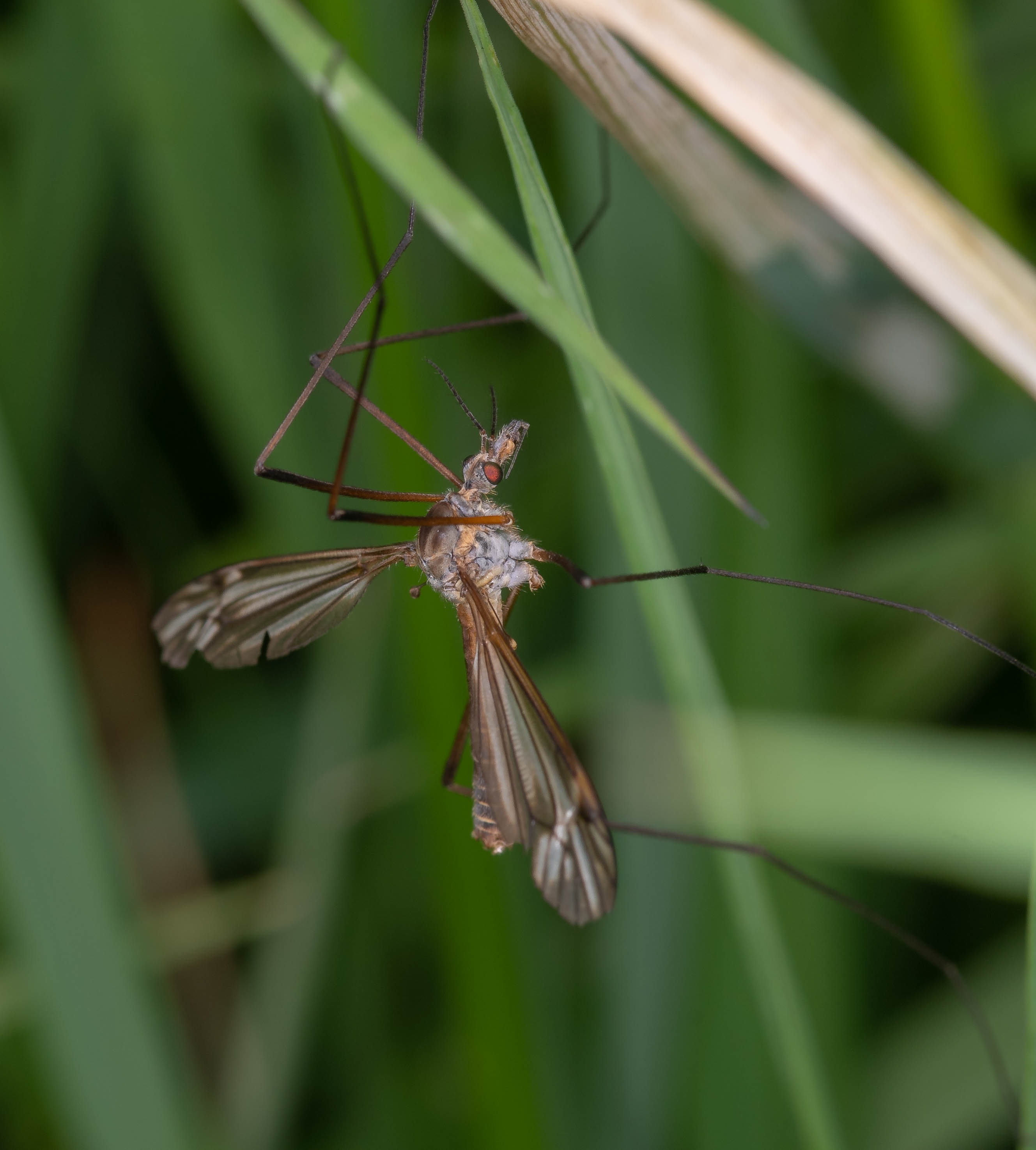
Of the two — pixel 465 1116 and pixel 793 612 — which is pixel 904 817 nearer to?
pixel 793 612

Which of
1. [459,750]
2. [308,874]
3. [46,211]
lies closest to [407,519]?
[459,750]

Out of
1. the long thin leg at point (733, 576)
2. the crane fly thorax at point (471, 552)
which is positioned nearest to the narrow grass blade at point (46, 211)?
the crane fly thorax at point (471, 552)

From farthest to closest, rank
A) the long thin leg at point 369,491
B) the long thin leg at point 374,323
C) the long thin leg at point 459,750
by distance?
the long thin leg at point 459,750
the long thin leg at point 369,491
the long thin leg at point 374,323

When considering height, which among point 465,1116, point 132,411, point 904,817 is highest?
point 132,411

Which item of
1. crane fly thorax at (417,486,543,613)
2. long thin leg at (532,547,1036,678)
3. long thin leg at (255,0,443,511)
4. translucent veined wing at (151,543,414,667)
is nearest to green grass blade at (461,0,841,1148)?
long thin leg at (532,547,1036,678)

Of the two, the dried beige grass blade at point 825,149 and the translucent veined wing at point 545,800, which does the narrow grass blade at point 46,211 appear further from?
the dried beige grass blade at point 825,149

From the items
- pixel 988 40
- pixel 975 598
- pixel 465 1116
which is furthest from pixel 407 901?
pixel 988 40
